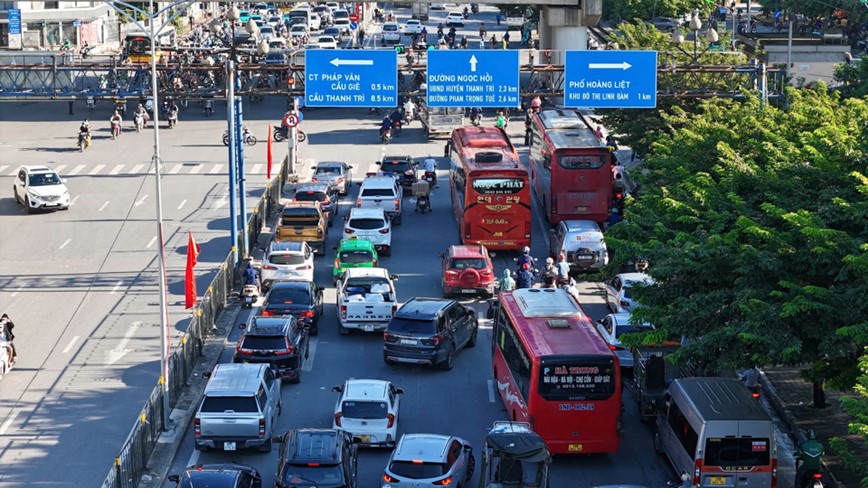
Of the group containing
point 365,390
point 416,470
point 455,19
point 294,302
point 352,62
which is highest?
point 455,19

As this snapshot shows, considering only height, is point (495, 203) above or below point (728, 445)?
above

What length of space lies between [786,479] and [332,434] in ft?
33.1

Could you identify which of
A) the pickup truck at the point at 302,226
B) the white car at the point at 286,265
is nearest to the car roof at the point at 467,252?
the white car at the point at 286,265

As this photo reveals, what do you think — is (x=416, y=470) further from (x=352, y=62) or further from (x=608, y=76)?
(x=608, y=76)

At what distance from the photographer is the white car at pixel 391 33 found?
366ft

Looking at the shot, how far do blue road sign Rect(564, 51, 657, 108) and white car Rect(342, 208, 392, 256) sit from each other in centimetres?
795

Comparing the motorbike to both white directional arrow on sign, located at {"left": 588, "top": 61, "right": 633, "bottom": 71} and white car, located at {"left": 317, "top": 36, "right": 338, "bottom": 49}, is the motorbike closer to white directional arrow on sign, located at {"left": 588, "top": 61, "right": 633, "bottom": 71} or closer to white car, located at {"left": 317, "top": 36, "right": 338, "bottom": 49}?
white directional arrow on sign, located at {"left": 588, "top": 61, "right": 633, "bottom": 71}

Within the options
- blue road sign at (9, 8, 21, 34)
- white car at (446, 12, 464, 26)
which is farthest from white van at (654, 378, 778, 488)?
white car at (446, 12, 464, 26)

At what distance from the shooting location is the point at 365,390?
31578 mm

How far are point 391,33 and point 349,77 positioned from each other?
69258 mm

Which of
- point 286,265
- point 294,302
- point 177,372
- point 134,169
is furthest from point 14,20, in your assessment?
point 177,372

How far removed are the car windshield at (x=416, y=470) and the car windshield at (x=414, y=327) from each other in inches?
388

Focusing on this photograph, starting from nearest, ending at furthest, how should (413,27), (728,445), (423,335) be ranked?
(728,445) → (423,335) → (413,27)

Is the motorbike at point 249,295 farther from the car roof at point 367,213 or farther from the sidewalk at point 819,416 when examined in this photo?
the sidewalk at point 819,416
